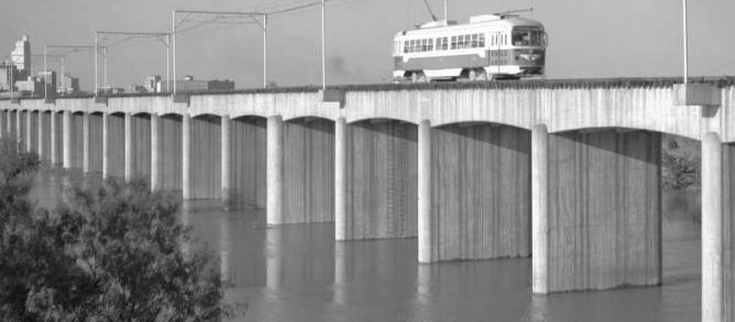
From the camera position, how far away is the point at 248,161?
7044 centimetres

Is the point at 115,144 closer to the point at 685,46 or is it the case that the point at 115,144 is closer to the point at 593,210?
the point at 593,210

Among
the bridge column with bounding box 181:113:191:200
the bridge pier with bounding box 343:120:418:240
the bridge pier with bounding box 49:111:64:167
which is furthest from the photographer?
the bridge pier with bounding box 49:111:64:167

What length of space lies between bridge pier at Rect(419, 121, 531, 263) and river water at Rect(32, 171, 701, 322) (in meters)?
0.68

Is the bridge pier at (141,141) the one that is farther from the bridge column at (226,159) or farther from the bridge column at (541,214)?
the bridge column at (541,214)

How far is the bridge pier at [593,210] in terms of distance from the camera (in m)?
38.0

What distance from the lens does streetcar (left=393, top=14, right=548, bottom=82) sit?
1925 inches

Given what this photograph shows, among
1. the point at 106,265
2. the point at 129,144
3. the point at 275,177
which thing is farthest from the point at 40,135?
the point at 106,265

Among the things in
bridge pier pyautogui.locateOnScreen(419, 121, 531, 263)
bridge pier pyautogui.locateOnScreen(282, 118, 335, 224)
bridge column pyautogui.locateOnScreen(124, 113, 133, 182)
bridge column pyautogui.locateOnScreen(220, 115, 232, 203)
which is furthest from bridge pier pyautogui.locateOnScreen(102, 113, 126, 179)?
bridge pier pyautogui.locateOnScreen(419, 121, 531, 263)

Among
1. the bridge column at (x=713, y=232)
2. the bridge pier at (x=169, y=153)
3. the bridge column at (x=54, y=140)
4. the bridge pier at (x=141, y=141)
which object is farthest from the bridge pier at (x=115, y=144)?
the bridge column at (x=713, y=232)

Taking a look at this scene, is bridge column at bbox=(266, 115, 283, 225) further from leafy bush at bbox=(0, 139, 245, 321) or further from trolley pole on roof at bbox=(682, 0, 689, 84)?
leafy bush at bbox=(0, 139, 245, 321)

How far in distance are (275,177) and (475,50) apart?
1289 cm

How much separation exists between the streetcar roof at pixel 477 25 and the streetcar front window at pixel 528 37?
23cm

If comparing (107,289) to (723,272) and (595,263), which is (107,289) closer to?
(723,272)

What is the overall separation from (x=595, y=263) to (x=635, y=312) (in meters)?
2.97
